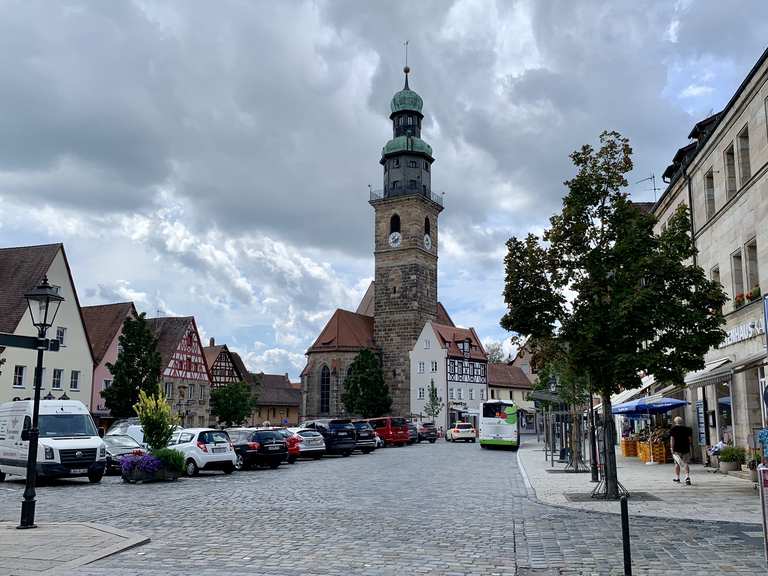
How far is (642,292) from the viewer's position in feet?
51.4

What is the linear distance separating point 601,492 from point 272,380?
93.5m

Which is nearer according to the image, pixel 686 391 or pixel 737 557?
pixel 737 557

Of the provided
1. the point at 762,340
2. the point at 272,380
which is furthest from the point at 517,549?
the point at 272,380

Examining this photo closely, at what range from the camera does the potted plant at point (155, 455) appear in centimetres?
2177

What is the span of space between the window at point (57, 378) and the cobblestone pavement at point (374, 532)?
27.4 meters

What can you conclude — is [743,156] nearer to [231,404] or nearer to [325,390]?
[231,404]

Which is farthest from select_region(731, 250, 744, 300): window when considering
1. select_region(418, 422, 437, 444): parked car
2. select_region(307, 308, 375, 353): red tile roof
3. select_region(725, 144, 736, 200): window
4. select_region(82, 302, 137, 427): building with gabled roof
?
select_region(307, 308, 375, 353): red tile roof

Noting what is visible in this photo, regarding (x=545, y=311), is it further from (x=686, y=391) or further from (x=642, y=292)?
(x=686, y=391)

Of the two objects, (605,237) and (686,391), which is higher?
(605,237)

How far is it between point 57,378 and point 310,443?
67.4 ft

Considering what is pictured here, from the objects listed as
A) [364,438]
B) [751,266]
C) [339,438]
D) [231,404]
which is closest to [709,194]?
[751,266]

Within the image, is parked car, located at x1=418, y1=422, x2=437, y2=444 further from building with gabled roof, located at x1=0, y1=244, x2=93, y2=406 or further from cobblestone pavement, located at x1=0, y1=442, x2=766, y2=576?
cobblestone pavement, located at x1=0, y1=442, x2=766, y2=576

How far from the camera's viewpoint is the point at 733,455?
71.2ft

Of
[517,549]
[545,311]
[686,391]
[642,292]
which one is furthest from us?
[686,391]
